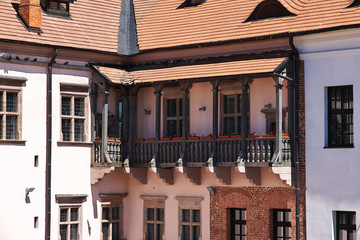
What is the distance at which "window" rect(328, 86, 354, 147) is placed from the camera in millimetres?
32219

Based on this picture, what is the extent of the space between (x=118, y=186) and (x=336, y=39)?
9.97 metres

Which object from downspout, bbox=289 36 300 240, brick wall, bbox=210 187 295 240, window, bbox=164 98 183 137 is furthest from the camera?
window, bbox=164 98 183 137

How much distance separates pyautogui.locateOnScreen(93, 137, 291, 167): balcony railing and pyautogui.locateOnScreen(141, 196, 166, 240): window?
1561 mm

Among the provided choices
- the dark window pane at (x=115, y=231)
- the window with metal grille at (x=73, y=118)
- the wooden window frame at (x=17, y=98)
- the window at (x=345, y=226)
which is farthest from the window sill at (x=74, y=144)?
the window at (x=345, y=226)

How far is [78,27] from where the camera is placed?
36688 mm

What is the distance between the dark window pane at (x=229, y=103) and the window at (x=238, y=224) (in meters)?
3.46

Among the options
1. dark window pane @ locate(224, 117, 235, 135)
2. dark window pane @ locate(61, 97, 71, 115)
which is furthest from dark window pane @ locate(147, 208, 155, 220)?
dark window pane @ locate(61, 97, 71, 115)

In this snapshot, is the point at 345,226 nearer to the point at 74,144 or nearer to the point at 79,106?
the point at 74,144

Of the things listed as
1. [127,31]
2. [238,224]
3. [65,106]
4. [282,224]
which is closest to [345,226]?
[282,224]

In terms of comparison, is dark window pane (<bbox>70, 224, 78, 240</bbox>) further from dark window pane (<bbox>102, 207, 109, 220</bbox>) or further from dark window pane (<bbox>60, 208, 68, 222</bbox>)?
dark window pane (<bbox>102, 207, 109, 220</bbox>)

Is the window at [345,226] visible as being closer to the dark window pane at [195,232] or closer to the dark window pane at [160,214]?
the dark window pane at [195,232]

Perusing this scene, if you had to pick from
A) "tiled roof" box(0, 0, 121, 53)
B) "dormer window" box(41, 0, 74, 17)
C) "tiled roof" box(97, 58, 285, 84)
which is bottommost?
"tiled roof" box(97, 58, 285, 84)

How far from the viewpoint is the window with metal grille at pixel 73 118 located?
35.4m

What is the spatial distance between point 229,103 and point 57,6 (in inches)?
287
